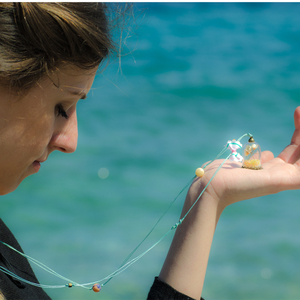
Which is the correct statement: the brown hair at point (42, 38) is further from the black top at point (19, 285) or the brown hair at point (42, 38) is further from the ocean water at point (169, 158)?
the black top at point (19, 285)

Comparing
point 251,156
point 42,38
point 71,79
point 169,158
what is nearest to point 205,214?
point 251,156

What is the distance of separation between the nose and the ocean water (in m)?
0.39

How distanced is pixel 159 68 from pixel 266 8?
4.32 meters

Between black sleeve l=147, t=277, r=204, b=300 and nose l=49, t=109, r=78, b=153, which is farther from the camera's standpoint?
black sleeve l=147, t=277, r=204, b=300

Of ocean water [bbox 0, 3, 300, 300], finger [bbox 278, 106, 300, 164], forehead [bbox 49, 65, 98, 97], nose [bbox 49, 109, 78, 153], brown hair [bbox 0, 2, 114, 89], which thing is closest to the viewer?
brown hair [bbox 0, 2, 114, 89]

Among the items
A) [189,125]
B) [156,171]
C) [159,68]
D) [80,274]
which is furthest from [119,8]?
[159,68]

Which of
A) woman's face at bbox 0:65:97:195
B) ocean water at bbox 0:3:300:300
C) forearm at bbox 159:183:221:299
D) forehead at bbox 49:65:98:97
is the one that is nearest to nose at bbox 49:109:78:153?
woman's face at bbox 0:65:97:195

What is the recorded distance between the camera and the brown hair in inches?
39.6

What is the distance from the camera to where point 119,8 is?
4.78ft

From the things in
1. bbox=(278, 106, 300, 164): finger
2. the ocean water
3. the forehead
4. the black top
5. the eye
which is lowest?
the black top

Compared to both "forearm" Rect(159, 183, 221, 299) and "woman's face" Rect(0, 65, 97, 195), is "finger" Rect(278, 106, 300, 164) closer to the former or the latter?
"forearm" Rect(159, 183, 221, 299)

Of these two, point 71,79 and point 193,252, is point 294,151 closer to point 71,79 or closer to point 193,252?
point 193,252

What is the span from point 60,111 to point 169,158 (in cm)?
465

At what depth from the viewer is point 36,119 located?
1141 millimetres
